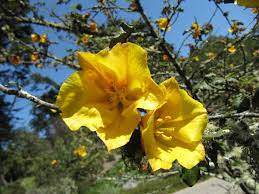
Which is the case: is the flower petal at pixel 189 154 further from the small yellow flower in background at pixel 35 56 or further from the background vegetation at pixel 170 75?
the small yellow flower in background at pixel 35 56

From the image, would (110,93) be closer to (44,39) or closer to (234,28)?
(234,28)

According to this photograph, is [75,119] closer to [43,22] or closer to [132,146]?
[132,146]

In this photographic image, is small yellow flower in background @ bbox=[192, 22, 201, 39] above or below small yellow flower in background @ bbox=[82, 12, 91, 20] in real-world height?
below

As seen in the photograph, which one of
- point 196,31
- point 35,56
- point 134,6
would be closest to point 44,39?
point 35,56

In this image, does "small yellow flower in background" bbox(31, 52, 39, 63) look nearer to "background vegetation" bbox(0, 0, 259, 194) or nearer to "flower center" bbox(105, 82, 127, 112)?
"background vegetation" bbox(0, 0, 259, 194)

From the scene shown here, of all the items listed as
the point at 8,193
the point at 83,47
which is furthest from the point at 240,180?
the point at 8,193

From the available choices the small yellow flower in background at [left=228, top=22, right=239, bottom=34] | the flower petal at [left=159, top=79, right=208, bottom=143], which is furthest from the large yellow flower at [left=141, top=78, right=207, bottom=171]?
the small yellow flower in background at [left=228, top=22, right=239, bottom=34]

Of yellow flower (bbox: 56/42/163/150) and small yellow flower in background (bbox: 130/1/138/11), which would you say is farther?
small yellow flower in background (bbox: 130/1/138/11)

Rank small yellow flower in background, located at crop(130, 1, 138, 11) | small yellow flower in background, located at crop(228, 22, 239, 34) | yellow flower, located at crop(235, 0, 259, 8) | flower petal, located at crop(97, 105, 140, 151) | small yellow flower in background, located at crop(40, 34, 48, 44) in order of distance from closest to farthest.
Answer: yellow flower, located at crop(235, 0, 259, 8)
flower petal, located at crop(97, 105, 140, 151)
small yellow flower in background, located at crop(130, 1, 138, 11)
small yellow flower in background, located at crop(228, 22, 239, 34)
small yellow flower in background, located at crop(40, 34, 48, 44)
